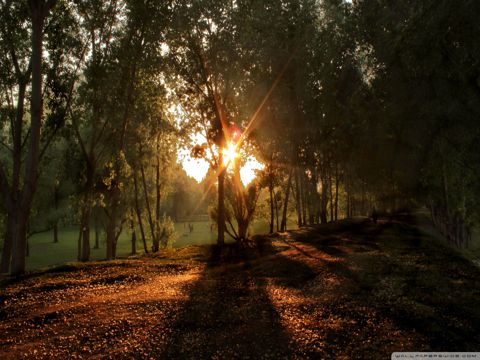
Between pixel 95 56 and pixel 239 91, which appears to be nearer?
pixel 95 56

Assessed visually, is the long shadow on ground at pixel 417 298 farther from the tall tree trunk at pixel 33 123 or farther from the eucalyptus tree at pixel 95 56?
the eucalyptus tree at pixel 95 56

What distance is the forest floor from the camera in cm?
909

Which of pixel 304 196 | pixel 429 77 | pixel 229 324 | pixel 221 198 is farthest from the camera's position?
pixel 304 196

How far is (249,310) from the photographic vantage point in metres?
12.1

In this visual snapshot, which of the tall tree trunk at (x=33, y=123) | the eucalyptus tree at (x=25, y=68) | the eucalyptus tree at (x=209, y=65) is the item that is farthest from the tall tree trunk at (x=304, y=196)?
the tall tree trunk at (x=33, y=123)

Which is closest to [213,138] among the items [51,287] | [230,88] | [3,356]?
[230,88]

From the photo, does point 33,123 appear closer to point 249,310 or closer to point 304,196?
point 249,310

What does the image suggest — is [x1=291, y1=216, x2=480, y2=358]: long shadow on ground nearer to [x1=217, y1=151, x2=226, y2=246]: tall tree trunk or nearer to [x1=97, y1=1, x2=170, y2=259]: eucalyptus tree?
[x1=217, y1=151, x2=226, y2=246]: tall tree trunk

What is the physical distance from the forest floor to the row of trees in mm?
6640

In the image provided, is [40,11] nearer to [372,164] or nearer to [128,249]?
[372,164]

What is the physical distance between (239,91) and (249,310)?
94.5 feet

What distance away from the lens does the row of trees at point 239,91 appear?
19047 mm

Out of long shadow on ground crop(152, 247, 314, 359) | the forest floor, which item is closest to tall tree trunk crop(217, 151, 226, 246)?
the forest floor

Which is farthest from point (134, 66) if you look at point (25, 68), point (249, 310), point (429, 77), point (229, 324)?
point (229, 324)
